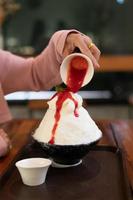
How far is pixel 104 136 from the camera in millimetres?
A: 1179

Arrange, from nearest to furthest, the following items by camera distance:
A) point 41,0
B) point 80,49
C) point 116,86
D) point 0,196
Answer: point 0,196
point 80,49
point 41,0
point 116,86

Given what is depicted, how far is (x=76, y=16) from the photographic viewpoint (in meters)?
3.10

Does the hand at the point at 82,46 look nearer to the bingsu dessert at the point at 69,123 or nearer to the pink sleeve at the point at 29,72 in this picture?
the bingsu dessert at the point at 69,123

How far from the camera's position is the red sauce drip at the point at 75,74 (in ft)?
2.80

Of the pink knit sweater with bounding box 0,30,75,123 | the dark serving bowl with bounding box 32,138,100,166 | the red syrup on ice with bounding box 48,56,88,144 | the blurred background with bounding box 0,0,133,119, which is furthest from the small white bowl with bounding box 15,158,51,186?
the blurred background with bounding box 0,0,133,119

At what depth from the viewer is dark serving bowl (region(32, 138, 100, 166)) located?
2.64 feet

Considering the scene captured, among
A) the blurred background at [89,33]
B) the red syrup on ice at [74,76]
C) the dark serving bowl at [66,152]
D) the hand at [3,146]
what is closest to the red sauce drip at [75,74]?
the red syrup on ice at [74,76]

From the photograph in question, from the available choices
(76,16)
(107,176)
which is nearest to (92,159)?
(107,176)

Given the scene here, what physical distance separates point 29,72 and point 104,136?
1.08 feet

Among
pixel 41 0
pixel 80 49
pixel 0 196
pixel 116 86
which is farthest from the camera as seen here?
pixel 116 86

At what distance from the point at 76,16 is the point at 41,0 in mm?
323

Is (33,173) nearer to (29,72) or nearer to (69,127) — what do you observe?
(69,127)

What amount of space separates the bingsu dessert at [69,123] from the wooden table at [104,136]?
0.12 metres

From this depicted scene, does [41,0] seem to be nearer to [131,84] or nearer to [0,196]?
[131,84]
